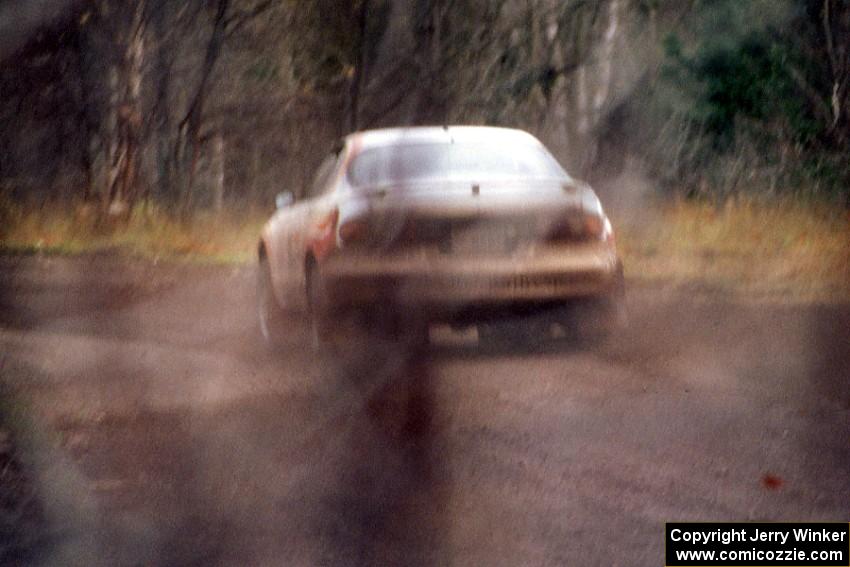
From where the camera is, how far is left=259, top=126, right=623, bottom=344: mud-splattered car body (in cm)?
1002

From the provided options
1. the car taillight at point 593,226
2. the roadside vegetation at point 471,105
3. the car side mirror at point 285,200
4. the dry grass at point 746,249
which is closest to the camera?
the car taillight at point 593,226

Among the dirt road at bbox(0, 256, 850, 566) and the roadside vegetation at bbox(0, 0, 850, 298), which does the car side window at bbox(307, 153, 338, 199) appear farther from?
the roadside vegetation at bbox(0, 0, 850, 298)

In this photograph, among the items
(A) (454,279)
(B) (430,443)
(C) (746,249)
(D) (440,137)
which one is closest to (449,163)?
(D) (440,137)

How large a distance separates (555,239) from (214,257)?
12.2m

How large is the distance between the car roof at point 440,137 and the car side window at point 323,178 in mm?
260

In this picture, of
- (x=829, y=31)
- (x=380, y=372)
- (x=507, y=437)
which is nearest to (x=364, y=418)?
(x=507, y=437)

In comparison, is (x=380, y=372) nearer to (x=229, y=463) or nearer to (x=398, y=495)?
(x=229, y=463)

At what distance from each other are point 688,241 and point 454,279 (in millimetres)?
8752

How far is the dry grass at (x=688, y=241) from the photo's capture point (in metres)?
15.2

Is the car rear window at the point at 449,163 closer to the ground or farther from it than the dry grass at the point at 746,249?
farther from it

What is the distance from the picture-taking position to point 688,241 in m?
18.3

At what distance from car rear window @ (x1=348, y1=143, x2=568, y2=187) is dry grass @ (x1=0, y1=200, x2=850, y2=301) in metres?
3.74

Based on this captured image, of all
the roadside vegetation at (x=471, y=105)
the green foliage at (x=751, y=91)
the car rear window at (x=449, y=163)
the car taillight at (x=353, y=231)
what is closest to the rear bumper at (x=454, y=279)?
Answer: the car taillight at (x=353, y=231)

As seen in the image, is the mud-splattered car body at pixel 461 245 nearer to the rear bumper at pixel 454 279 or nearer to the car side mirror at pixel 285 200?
the rear bumper at pixel 454 279
